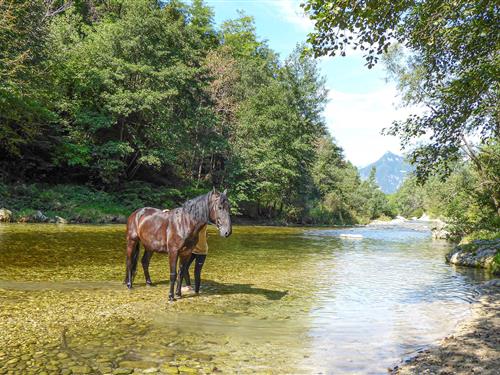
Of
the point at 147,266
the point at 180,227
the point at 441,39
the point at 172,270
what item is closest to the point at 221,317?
the point at 172,270

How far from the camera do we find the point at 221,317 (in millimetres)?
7438

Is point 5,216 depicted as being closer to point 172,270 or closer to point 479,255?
point 172,270

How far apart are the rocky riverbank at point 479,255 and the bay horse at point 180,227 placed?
11.6 meters

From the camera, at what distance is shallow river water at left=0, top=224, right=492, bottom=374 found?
206 inches

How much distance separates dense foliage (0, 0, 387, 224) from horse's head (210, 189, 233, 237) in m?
17.6

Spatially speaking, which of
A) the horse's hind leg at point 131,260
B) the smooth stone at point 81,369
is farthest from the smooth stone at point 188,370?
the horse's hind leg at point 131,260

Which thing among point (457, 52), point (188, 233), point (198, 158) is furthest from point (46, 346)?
point (198, 158)

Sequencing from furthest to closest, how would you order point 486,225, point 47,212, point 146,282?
point 47,212 < point 486,225 < point 146,282

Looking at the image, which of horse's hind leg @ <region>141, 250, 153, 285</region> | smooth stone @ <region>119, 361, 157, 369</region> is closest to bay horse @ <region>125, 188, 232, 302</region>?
horse's hind leg @ <region>141, 250, 153, 285</region>

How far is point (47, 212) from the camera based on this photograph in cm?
2823

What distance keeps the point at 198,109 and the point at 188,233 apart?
34235 mm

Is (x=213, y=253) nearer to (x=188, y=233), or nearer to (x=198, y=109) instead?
(x=188, y=233)

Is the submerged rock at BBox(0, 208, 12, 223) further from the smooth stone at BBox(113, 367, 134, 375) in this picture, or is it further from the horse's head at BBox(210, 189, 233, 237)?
the smooth stone at BBox(113, 367, 134, 375)

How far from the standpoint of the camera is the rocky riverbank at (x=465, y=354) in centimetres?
491
